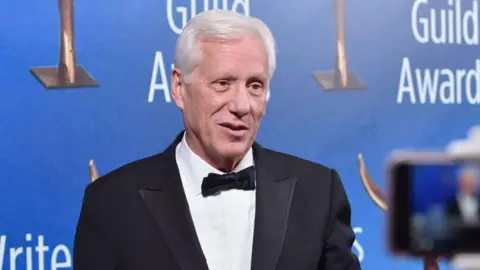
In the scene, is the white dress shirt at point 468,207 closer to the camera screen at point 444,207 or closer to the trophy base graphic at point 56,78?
the camera screen at point 444,207

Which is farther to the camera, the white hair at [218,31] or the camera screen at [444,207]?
the white hair at [218,31]

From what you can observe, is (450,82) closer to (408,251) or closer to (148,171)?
(148,171)

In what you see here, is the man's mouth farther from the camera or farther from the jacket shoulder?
the camera

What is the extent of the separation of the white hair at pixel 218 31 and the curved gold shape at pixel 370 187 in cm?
76

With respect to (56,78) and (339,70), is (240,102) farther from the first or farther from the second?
(339,70)

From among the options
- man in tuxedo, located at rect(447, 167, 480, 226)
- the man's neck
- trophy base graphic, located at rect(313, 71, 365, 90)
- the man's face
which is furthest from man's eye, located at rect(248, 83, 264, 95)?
man in tuxedo, located at rect(447, 167, 480, 226)

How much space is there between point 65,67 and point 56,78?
0.03 meters

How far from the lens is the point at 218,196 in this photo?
48.3 inches

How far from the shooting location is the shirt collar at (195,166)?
4.05ft

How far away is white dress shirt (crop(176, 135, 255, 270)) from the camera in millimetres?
1171

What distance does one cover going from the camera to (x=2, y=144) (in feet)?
5.19

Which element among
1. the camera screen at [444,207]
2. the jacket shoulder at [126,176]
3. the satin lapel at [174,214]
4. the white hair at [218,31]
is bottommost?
the satin lapel at [174,214]

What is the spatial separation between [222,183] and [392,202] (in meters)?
0.81

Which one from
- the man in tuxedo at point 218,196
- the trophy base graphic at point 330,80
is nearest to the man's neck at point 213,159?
the man in tuxedo at point 218,196
